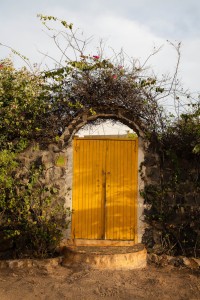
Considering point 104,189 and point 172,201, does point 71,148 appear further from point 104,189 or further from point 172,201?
point 172,201

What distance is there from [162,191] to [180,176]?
49 cm

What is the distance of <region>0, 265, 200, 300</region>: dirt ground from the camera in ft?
18.0

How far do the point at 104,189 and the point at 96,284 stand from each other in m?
2.21

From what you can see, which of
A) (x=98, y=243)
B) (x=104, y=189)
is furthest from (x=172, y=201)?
(x=98, y=243)

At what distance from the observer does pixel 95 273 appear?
629cm

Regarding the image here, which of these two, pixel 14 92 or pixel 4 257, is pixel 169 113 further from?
pixel 4 257

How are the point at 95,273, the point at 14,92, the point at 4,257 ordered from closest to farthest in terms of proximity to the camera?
the point at 95,273, the point at 4,257, the point at 14,92

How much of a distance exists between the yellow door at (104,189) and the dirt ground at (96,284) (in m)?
1.15

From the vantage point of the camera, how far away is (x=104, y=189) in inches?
300

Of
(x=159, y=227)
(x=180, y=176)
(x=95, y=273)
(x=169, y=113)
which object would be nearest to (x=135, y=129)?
(x=169, y=113)

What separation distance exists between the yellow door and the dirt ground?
1150mm

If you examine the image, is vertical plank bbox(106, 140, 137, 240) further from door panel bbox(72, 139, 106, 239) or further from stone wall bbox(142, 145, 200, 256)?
stone wall bbox(142, 145, 200, 256)

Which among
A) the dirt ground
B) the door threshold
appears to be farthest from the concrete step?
the door threshold

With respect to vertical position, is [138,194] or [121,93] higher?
[121,93]
